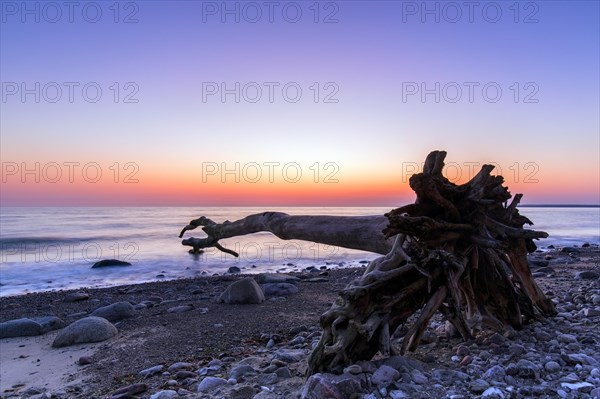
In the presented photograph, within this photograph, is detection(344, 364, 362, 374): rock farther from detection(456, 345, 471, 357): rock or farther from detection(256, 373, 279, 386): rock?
detection(456, 345, 471, 357): rock

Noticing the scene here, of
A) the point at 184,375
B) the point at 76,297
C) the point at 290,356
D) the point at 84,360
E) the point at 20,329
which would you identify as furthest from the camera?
the point at 76,297

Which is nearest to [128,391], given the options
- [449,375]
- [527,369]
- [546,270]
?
[449,375]

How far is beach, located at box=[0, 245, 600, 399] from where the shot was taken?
3062 mm

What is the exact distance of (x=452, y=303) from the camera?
3.90 metres

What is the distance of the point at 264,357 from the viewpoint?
4.68 metres

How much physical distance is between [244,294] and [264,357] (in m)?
3.45

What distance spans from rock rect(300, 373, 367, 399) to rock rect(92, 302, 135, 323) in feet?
18.2

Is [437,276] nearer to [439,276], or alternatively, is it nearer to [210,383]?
[439,276]

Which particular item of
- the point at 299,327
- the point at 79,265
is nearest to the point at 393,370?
the point at 299,327

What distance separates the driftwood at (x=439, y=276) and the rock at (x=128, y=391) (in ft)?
5.34

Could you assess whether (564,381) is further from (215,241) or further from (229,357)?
(215,241)

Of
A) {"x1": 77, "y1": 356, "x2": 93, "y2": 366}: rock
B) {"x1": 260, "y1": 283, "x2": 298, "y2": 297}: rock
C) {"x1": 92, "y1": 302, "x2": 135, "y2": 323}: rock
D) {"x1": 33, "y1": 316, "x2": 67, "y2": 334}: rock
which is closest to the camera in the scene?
{"x1": 77, "y1": 356, "x2": 93, "y2": 366}: rock

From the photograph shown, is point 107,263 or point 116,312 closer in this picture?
point 116,312

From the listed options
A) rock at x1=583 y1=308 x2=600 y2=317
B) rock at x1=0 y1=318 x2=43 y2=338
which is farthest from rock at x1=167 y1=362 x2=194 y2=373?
rock at x1=583 y1=308 x2=600 y2=317
